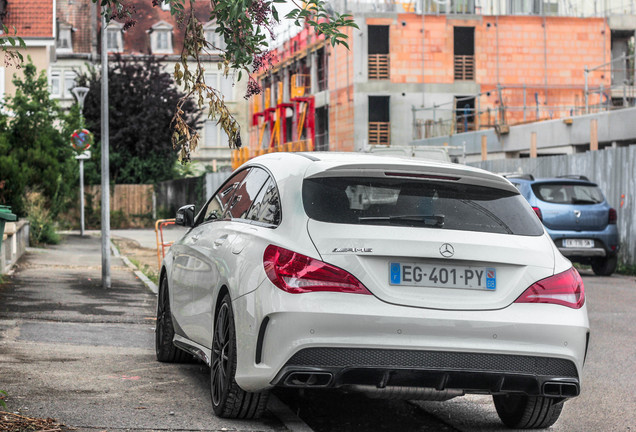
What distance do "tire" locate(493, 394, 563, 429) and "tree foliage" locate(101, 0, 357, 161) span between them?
7.66 ft

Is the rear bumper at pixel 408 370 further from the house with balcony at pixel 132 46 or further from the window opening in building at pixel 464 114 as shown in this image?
the house with balcony at pixel 132 46

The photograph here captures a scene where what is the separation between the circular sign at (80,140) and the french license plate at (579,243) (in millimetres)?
15672

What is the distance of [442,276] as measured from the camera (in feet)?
19.3

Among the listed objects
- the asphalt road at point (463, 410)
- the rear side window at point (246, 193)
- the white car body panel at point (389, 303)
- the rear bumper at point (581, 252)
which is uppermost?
the rear side window at point (246, 193)

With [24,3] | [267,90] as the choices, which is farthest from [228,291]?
[267,90]

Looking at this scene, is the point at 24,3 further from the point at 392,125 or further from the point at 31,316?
the point at 31,316

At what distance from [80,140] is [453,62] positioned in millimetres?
27584

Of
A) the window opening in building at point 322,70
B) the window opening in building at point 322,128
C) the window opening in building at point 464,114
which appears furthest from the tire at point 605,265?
the window opening in building at point 322,70

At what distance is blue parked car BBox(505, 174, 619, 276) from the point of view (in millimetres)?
20562

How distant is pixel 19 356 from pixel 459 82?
156ft

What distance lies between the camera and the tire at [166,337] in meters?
8.78

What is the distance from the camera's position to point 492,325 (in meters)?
5.83

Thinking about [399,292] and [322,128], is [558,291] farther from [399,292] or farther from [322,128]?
[322,128]

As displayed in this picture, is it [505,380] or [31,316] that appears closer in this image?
[505,380]
